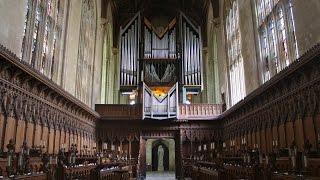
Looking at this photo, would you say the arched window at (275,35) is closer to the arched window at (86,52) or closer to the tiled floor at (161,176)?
the tiled floor at (161,176)

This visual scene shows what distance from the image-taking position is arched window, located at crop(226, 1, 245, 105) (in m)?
18.9

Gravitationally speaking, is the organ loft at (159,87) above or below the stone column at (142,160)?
above

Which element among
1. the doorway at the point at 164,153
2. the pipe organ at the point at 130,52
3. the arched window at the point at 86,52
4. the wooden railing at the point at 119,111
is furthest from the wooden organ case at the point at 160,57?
the doorway at the point at 164,153

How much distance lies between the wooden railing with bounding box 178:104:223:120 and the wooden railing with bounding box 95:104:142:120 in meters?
2.90

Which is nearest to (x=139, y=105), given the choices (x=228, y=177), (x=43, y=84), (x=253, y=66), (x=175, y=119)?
(x=175, y=119)

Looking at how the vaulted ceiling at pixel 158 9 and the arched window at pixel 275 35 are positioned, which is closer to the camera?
the arched window at pixel 275 35

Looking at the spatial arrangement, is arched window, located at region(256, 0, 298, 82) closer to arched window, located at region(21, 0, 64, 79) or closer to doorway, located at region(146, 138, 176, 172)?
arched window, located at region(21, 0, 64, 79)

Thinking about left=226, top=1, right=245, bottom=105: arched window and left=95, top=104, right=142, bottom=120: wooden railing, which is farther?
left=95, top=104, right=142, bottom=120: wooden railing

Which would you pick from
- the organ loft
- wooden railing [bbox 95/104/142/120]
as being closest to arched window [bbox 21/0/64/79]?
the organ loft

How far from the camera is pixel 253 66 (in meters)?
15.9

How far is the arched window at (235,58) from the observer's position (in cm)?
1890

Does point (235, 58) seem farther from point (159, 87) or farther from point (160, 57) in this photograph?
point (160, 57)

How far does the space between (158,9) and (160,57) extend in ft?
21.2

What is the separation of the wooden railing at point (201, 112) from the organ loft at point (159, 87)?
0.07 meters
